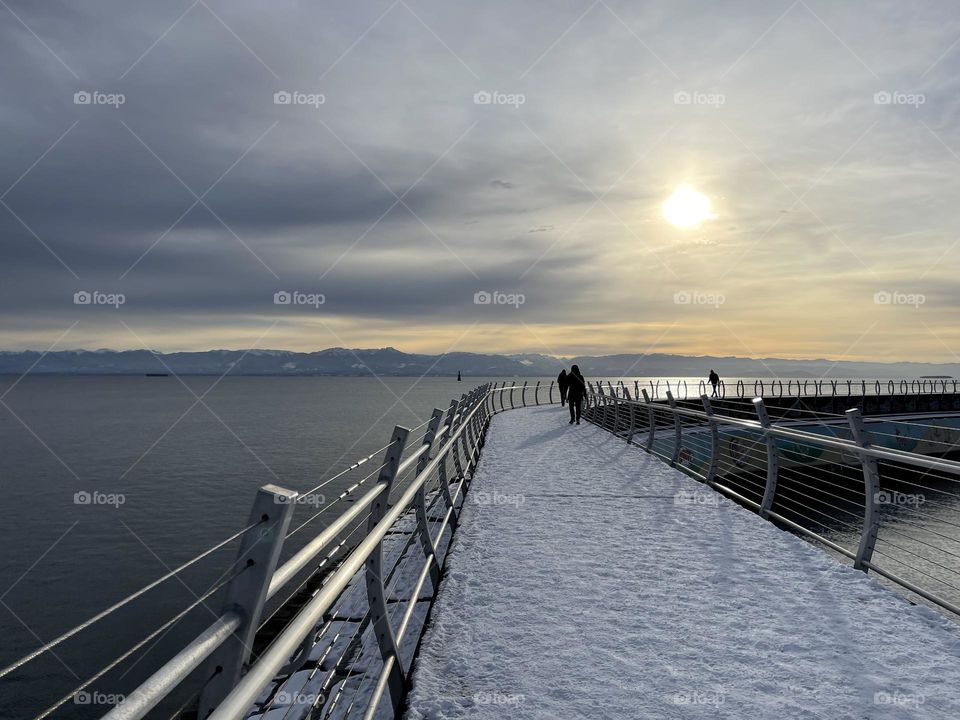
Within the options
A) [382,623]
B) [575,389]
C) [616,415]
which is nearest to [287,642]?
[382,623]

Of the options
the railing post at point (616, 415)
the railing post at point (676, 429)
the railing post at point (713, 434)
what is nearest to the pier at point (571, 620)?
the railing post at point (713, 434)

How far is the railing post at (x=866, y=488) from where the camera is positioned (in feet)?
18.6

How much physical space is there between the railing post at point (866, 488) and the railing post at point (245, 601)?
5126mm

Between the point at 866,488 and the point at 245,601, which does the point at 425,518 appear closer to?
the point at 245,601

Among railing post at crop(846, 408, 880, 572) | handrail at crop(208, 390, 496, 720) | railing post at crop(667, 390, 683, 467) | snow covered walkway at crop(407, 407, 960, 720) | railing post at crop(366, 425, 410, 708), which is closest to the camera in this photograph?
handrail at crop(208, 390, 496, 720)

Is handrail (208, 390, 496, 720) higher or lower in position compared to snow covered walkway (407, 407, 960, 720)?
higher

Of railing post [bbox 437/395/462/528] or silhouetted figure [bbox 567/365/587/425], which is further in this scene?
silhouetted figure [bbox 567/365/587/425]

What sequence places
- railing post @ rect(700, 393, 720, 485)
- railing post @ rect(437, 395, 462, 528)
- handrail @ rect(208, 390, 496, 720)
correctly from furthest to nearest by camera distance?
railing post @ rect(700, 393, 720, 485) → railing post @ rect(437, 395, 462, 528) → handrail @ rect(208, 390, 496, 720)

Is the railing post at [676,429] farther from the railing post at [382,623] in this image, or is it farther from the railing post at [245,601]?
the railing post at [245,601]

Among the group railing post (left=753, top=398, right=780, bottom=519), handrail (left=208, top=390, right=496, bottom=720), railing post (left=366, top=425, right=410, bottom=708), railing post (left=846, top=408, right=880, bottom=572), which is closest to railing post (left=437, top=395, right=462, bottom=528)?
railing post (left=366, top=425, right=410, bottom=708)

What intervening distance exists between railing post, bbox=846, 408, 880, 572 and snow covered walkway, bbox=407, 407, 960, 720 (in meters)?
0.20

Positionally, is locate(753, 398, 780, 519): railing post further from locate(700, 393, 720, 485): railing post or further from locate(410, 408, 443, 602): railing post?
locate(410, 408, 443, 602): railing post

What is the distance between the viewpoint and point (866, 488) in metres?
5.78

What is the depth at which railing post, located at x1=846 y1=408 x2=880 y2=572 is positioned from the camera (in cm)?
566
